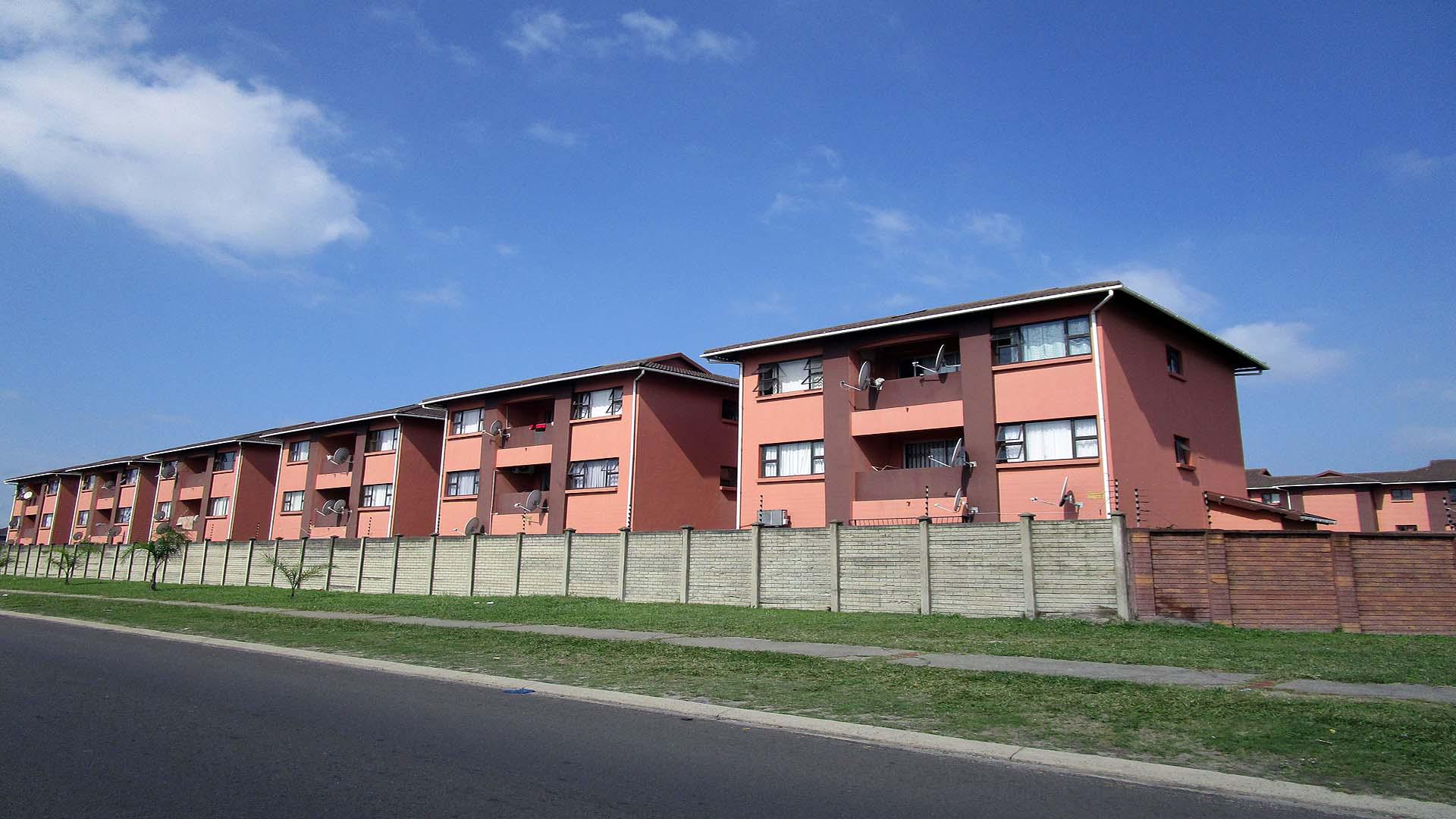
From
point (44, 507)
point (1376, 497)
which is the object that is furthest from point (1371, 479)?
point (44, 507)

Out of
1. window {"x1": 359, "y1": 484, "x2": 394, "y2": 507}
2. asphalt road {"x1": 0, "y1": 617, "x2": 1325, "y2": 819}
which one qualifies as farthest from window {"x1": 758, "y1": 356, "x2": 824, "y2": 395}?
window {"x1": 359, "y1": 484, "x2": 394, "y2": 507}

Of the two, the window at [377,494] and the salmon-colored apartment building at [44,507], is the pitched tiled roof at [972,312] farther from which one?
the salmon-colored apartment building at [44,507]

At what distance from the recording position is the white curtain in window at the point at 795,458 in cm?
3034

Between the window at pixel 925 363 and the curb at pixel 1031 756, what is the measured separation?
19474mm

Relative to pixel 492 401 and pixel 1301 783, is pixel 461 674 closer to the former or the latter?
pixel 1301 783

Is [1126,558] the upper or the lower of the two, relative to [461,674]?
upper

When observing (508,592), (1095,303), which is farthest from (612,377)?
(1095,303)

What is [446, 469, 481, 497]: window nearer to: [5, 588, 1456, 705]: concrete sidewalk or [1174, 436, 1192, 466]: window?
[5, 588, 1456, 705]: concrete sidewalk

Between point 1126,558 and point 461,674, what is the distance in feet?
42.6

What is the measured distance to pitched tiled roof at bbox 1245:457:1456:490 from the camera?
1794 inches

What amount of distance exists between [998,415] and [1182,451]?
645cm

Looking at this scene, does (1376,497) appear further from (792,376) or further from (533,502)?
(533,502)

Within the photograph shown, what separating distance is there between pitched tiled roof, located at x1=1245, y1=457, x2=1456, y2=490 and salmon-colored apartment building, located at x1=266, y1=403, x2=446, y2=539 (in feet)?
136

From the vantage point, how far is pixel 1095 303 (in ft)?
82.3
